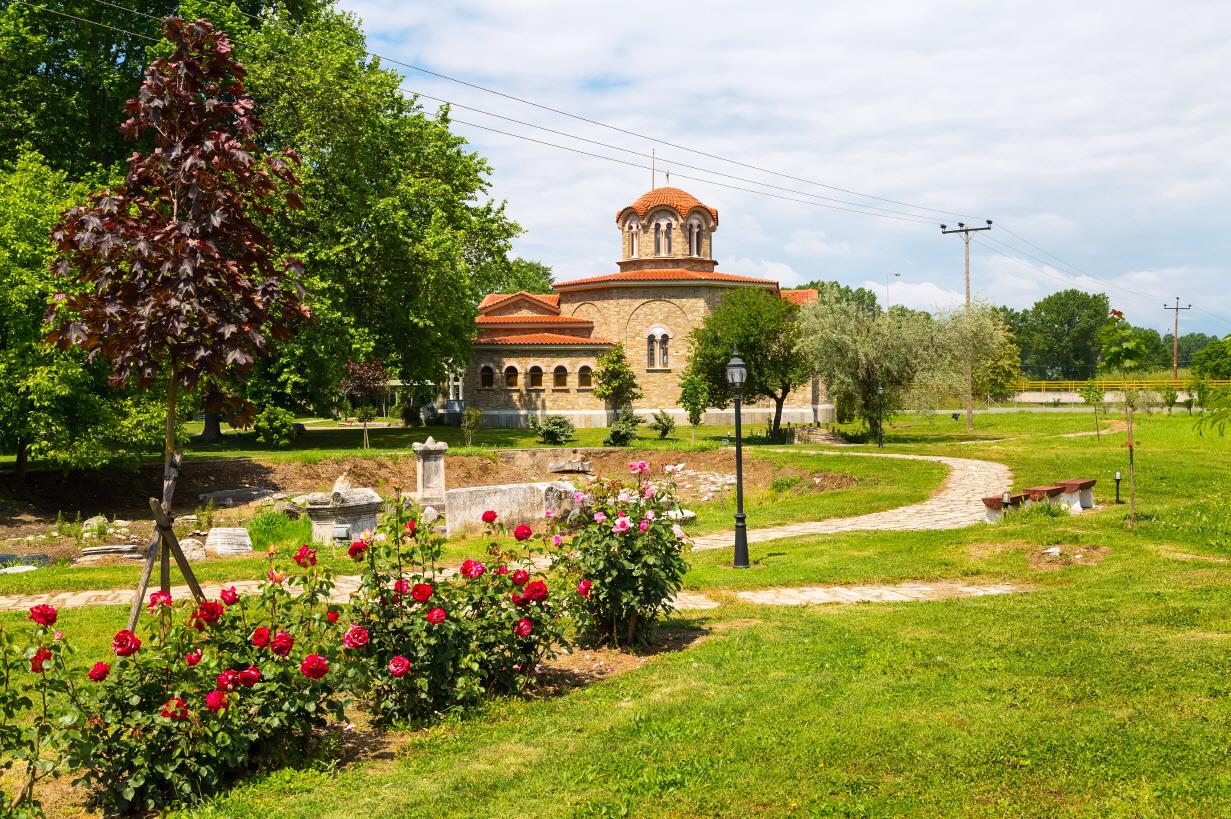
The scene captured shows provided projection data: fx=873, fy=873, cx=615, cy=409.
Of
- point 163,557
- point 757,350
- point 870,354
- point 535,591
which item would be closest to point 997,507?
point 535,591

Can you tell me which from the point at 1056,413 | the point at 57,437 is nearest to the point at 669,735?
the point at 57,437

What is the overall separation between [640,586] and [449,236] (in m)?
26.2

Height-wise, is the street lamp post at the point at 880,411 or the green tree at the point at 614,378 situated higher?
the green tree at the point at 614,378

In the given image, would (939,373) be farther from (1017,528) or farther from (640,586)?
(640,586)

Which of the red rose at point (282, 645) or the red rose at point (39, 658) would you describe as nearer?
the red rose at point (39, 658)

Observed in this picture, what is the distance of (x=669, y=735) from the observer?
19.7 ft

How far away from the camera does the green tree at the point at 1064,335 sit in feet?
366

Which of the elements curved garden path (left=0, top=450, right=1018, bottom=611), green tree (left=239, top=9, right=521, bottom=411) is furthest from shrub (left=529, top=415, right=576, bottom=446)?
curved garden path (left=0, top=450, right=1018, bottom=611)

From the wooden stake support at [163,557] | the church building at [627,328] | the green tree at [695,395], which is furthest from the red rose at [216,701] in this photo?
the church building at [627,328]

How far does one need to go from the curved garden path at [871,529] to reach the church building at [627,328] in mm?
18678

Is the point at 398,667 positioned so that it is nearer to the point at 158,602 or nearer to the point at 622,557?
the point at 158,602

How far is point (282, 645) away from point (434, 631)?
3.91ft

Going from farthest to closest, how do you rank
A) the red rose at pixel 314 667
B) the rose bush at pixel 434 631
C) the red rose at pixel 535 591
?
the red rose at pixel 535 591, the rose bush at pixel 434 631, the red rose at pixel 314 667

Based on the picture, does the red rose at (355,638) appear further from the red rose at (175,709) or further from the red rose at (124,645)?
the red rose at (124,645)
